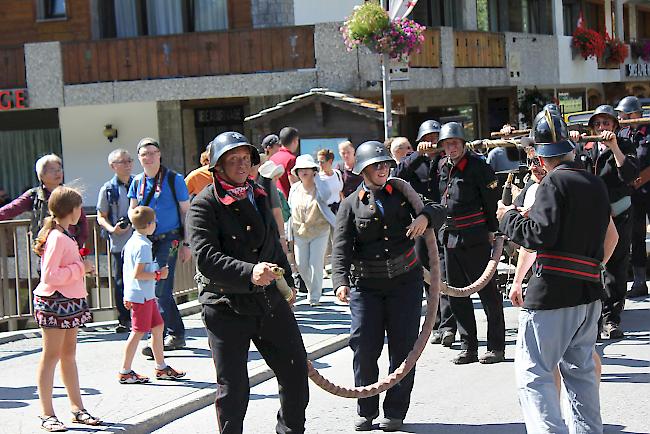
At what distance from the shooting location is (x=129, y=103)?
2409 cm

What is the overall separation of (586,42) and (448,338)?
2470 cm

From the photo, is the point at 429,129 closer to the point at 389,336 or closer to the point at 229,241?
the point at 389,336

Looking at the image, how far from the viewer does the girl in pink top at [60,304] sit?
7488 mm

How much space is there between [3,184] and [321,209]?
15.5m

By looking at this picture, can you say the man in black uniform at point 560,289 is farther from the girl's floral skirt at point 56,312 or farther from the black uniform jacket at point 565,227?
the girl's floral skirt at point 56,312

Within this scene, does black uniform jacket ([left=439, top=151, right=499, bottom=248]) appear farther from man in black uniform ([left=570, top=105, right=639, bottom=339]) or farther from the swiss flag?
the swiss flag

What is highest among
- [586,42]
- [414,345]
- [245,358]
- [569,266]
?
[586,42]

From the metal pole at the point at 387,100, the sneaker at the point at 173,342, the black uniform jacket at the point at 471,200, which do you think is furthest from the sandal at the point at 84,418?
the metal pole at the point at 387,100

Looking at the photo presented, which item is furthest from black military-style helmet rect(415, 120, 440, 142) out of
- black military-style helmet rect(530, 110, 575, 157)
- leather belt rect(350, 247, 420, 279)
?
black military-style helmet rect(530, 110, 575, 157)

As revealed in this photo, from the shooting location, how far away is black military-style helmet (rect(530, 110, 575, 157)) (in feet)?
20.9

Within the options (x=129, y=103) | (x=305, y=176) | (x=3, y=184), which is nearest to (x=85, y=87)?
(x=129, y=103)

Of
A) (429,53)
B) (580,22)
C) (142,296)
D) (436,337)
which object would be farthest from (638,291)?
(580,22)

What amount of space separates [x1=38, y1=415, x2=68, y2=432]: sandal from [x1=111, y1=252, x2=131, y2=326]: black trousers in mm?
3733

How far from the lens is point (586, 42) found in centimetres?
3350
